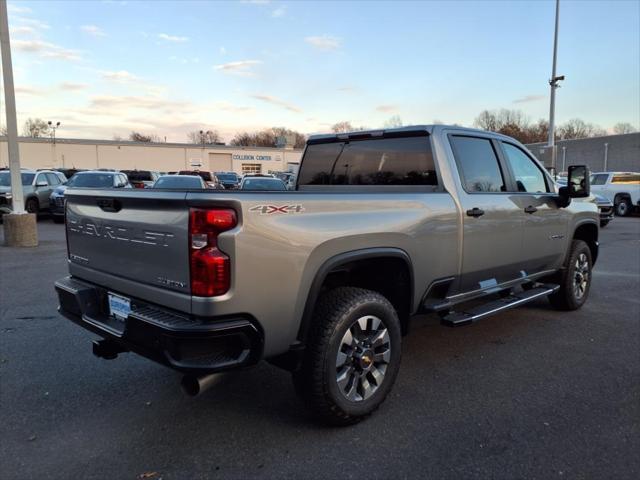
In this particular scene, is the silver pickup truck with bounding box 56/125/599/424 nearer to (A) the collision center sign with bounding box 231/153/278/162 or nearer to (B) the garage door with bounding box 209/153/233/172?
(B) the garage door with bounding box 209/153/233/172

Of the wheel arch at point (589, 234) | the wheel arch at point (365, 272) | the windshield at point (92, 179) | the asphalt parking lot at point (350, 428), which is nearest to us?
the asphalt parking lot at point (350, 428)

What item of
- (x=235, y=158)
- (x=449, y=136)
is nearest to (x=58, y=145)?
(x=235, y=158)

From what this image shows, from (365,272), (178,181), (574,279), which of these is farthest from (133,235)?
(178,181)

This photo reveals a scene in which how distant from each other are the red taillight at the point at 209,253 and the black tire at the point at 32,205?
16.9m

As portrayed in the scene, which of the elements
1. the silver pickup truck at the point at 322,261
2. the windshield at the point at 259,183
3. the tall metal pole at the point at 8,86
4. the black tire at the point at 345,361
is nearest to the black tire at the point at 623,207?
the windshield at the point at 259,183

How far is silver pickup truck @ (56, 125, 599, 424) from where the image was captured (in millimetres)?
2598

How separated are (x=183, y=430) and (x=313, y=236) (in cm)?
155

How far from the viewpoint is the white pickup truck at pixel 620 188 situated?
21.1 meters

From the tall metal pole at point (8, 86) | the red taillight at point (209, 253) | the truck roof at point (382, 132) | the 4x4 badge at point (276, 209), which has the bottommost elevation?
the red taillight at point (209, 253)

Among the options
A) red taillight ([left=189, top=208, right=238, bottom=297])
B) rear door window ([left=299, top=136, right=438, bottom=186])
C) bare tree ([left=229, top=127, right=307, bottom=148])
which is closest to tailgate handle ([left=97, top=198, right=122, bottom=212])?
red taillight ([left=189, top=208, right=238, bottom=297])

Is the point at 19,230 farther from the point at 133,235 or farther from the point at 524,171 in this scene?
the point at 524,171

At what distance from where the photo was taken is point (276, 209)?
2773 millimetres

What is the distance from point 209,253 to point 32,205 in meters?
17.1

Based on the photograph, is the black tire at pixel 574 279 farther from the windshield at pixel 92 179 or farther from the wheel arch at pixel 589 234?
the windshield at pixel 92 179
